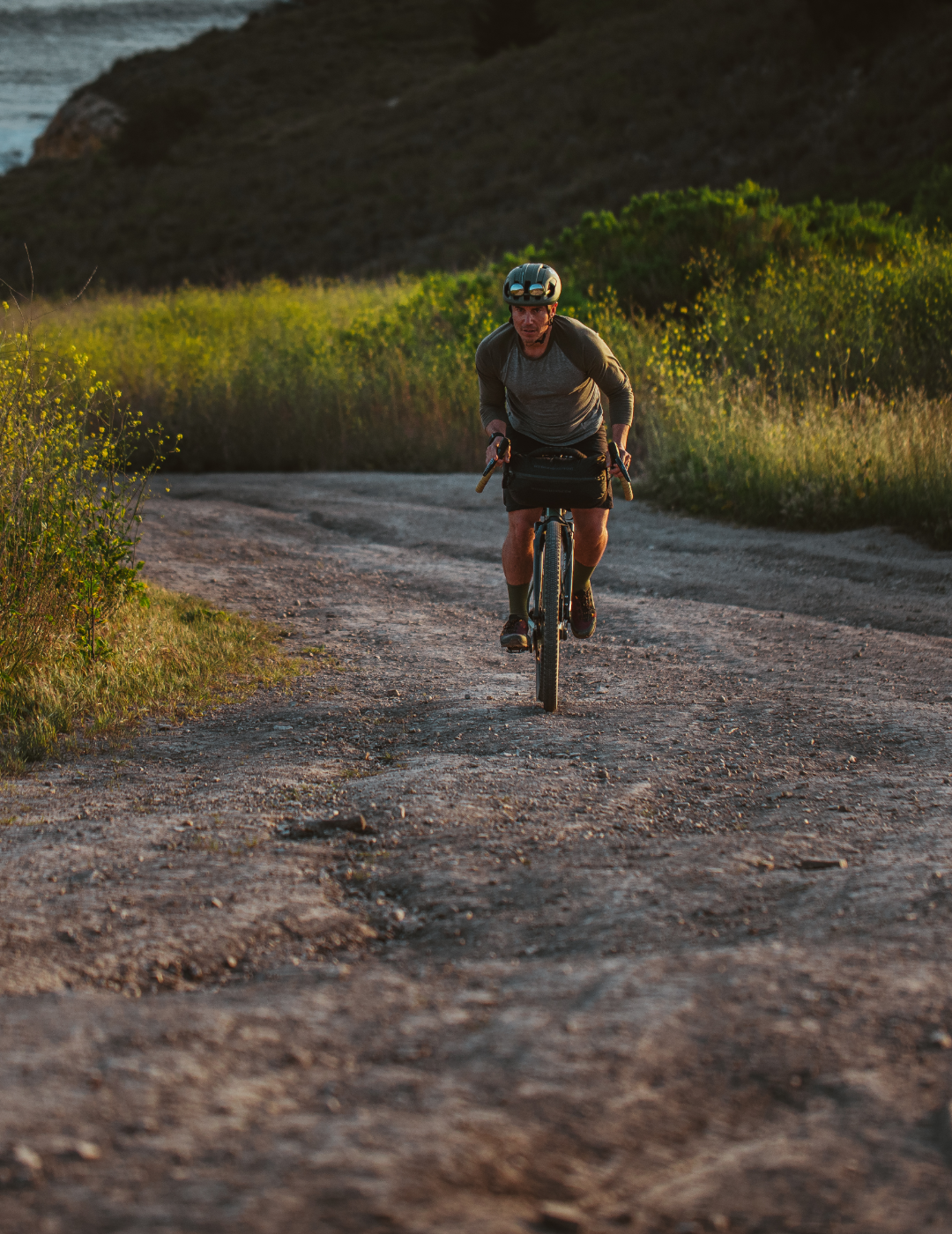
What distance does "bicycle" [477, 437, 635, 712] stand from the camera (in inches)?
215

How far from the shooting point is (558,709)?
18.7 feet

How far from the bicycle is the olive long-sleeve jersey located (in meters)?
0.16

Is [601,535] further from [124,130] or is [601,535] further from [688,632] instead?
[124,130]

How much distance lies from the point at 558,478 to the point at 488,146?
34018 mm

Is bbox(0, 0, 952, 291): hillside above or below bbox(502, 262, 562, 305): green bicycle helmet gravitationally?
above

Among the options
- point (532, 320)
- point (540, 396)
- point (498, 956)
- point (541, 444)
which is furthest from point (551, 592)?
point (498, 956)

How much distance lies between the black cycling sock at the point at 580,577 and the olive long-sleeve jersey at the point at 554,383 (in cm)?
73

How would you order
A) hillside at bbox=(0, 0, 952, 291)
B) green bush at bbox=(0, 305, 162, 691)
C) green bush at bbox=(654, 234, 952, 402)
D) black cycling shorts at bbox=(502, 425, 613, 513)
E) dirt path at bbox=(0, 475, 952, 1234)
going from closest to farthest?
dirt path at bbox=(0, 475, 952, 1234) → black cycling shorts at bbox=(502, 425, 613, 513) → green bush at bbox=(0, 305, 162, 691) → green bush at bbox=(654, 234, 952, 402) → hillside at bbox=(0, 0, 952, 291)

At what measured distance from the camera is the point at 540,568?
5.60 m

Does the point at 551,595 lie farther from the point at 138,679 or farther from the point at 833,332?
the point at 833,332

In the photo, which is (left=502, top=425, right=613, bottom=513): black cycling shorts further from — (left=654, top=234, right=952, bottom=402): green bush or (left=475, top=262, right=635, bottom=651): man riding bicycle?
(left=654, top=234, right=952, bottom=402): green bush

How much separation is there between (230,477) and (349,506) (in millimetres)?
2579

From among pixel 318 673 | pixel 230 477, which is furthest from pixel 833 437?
pixel 230 477

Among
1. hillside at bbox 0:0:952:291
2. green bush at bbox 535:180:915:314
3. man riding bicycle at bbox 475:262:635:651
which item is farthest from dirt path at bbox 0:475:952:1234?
hillside at bbox 0:0:952:291
